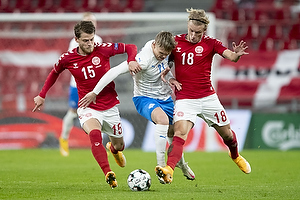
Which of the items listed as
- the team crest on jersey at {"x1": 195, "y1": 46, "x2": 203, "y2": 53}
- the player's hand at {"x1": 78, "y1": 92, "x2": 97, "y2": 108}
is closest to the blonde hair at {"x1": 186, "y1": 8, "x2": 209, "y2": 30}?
the team crest on jersey at {"x1": 195, "y1": 46, "x2": 203, "y2": 53}

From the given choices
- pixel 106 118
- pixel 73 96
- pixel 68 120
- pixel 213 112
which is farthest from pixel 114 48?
pixel 68 120

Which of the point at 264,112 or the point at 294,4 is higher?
the point at 294,4

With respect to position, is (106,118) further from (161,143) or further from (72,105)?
(72,105)

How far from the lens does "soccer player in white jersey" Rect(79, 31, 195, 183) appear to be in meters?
6.00

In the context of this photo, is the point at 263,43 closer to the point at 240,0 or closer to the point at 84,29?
the point at 240,0

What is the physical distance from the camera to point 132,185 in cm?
559

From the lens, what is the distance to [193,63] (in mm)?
6324

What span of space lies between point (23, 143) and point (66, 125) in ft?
10.2

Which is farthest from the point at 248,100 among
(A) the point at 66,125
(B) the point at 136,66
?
(B) the point at 136,66

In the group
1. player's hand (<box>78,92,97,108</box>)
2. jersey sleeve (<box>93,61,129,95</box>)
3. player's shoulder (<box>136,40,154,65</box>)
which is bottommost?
player's hand (<box>78,92,97,108</box>)

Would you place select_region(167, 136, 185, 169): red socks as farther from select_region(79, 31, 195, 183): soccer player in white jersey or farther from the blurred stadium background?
the blurred stadium background

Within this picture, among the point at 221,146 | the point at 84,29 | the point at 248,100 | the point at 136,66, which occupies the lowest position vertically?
the point at 221,146

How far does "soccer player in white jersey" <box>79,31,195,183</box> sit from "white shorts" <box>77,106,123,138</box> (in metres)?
0.14

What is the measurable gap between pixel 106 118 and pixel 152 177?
1.24m
